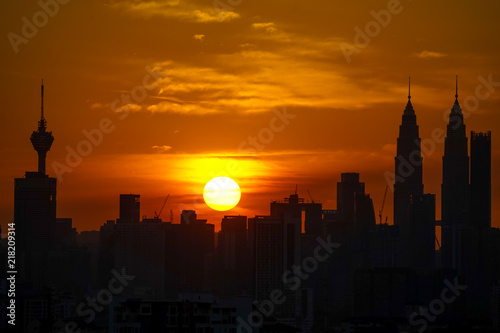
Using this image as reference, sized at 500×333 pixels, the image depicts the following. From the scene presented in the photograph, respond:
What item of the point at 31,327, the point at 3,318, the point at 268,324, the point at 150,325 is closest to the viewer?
the point at 150,325

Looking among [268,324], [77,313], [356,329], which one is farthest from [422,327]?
[77,313]


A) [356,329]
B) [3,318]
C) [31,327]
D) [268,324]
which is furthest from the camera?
[356,329]

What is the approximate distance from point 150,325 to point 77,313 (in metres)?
80.5

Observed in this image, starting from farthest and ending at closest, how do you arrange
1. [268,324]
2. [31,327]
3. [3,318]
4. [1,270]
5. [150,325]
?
[1,270] → [3,318] → [268,324] → [31,327] → [150,325]

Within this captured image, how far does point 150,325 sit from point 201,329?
11.2 feet

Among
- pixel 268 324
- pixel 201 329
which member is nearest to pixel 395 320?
pixel 268 324

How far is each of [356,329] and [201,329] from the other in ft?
242

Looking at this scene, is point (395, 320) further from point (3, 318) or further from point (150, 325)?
point (150, 325)

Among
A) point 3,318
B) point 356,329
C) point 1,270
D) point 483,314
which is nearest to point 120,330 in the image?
point 3,318

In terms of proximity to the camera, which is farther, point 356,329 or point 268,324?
point 356,329

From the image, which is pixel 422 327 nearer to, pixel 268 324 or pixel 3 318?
pixel 268 324

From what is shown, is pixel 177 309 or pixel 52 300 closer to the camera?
pixel 177 309

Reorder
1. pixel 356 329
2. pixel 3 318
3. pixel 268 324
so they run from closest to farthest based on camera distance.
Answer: pixel 268 324, pixel 3 318, pixel 356 329

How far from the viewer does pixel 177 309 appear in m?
71.9
